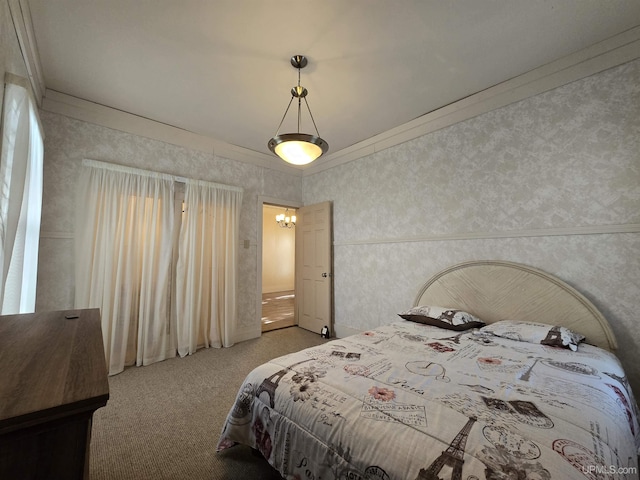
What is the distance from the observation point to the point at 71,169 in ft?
9.02

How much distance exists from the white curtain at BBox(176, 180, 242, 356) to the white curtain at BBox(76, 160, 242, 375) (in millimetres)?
12

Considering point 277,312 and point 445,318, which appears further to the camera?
point 277,312

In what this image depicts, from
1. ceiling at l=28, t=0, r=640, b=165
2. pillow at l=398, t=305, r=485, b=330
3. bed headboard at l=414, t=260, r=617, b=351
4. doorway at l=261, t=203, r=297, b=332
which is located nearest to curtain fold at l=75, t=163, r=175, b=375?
ceiling at l=28, t=0, r=640, b=165

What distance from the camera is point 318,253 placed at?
4.25 m

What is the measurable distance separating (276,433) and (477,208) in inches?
104

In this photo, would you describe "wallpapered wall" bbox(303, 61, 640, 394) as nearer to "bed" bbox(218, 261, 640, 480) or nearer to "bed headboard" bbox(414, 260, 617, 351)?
"bed headboard" bbox(414, 260, 617, 351)

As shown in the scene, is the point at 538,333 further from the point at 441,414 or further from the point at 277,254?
the point at 277,254

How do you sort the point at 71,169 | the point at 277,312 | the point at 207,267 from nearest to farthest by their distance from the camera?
the point at 71,169, the point at 207,267, the point at 277,312

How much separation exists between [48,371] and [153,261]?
8.98ft

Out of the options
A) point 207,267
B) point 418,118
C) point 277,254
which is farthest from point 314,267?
point 277,254

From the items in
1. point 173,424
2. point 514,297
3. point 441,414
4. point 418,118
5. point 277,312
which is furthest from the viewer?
point 277,312

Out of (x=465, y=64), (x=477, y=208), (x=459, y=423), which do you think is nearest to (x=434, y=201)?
(x=477, y=208)

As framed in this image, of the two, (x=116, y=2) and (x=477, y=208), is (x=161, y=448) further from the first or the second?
(x=477, y=208)

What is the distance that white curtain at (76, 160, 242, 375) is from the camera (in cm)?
277
